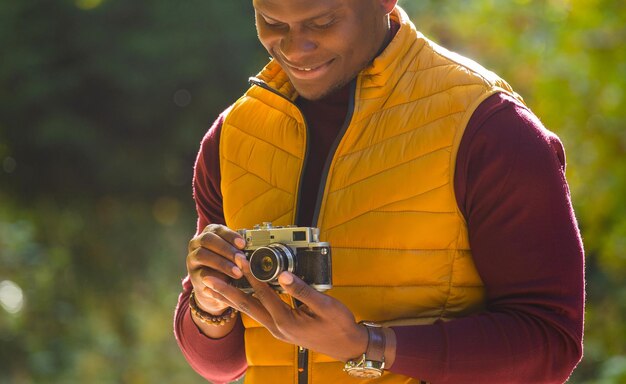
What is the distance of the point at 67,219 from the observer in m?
6.65

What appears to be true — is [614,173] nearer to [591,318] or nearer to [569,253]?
[591,318]

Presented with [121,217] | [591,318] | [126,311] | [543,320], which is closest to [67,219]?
[121,217]

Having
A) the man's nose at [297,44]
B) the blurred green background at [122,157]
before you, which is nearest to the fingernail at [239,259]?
the man's nose at [297,44]

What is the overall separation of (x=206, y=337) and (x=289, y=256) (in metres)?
0.36

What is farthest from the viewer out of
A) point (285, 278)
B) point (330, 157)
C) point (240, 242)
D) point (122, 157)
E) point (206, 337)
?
point (122, 157)

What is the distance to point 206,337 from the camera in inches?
66.6

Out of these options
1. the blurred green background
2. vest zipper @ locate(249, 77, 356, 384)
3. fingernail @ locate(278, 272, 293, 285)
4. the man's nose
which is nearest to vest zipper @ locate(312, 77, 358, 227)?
vest zipper @ locate(249, 77, 356, 384)

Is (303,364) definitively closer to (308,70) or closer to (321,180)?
(321,180)

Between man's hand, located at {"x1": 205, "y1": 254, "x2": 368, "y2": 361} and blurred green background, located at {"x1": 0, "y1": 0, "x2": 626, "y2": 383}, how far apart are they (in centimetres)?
334

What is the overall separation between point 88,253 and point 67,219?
0.40 meters

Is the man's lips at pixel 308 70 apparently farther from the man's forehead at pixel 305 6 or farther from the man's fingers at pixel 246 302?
the man's fingers at pixel 246 302

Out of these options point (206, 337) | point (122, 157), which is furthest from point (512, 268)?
point (122, 157)

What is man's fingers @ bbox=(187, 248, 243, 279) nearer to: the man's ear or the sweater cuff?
the sweater cuff

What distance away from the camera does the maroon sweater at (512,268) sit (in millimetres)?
1395
